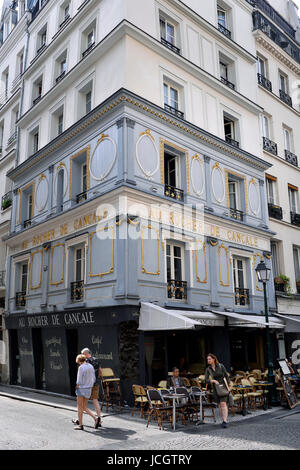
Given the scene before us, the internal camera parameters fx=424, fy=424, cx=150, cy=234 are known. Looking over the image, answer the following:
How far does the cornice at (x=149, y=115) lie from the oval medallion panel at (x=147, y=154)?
84cm

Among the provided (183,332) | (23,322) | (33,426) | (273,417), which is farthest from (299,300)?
(33,426)

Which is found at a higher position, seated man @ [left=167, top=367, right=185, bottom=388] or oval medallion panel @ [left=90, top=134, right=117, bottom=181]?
oval medallion panel @ [left=90, top=134, right=117, bottom=181]

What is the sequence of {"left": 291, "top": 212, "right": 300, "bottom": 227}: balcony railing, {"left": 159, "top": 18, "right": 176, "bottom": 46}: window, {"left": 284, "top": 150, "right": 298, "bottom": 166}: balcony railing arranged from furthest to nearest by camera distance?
1. {"left": 284, "top": 150, "right": 298, "bottom": 166}: balcony railing
2. {"left": 291, "top": 212, "right": 300, "bottom": 227}: balcony railing
3. {"left": 159, "top": 18, "right": 176, "bottom": 46}: window

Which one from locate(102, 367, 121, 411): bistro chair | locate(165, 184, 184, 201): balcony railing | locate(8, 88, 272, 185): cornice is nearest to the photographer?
locate(102, 367, 121, 411): bistro chair

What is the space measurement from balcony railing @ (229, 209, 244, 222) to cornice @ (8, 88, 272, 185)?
2216 millimetres

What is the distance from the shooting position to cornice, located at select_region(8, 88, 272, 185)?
12.9 meters

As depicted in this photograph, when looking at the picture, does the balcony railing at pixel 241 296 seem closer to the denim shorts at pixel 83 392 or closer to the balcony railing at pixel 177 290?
the balcony railing at pixel 177 290

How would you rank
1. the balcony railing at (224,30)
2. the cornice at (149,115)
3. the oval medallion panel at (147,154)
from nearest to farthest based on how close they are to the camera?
the oval medallion panel at (147,154), the cornice at (149,115), the balcony railing at (224,30)

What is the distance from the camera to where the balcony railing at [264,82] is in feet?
64.6

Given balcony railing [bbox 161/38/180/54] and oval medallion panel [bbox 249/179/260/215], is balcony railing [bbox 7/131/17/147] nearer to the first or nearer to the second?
balcony railing [bbox 161/38/180/54]

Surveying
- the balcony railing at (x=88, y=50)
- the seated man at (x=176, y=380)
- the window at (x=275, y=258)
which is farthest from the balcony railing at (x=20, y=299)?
the window at (x=275, y=258)

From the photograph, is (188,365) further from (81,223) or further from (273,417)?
(81,223)

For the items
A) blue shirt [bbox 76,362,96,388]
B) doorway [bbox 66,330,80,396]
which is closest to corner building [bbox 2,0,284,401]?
doorway [bbox 66,330,80,396]

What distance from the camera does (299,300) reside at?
18.4 m
